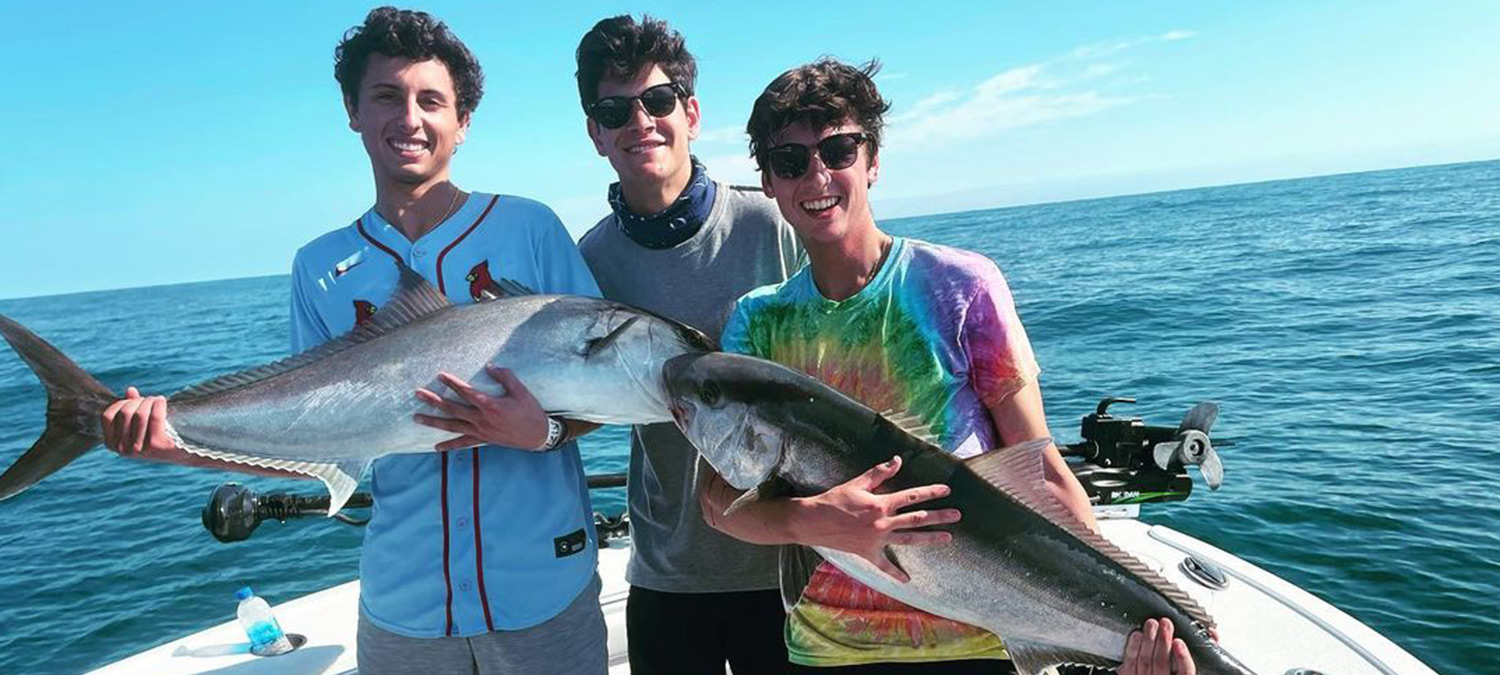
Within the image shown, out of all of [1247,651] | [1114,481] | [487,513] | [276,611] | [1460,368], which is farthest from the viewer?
[1460,368]

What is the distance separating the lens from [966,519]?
7.79 feet

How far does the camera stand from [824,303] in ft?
9.24

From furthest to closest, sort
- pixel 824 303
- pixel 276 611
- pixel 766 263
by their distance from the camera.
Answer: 1. pixel 276 611
2. pixel 766 263
3. pixel 824 303

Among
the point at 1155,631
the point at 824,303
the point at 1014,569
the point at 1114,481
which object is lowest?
the point at 1114,481

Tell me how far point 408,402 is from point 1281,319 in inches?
901

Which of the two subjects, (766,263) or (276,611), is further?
(276,611)

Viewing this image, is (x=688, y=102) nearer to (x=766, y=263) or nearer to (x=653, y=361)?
(x=766, y=263)

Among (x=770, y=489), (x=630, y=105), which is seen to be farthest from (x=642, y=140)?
(x=770, y=489)

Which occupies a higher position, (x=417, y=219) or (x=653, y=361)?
Answer: (x=417, y=219)

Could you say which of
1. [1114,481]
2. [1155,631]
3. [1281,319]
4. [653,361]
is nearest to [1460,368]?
[1281,319]

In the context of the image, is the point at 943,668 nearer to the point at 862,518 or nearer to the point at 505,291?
the point at 862,518

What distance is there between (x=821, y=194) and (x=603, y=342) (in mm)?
863

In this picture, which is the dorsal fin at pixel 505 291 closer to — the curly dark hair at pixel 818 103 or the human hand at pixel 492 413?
the human hand at pixel 492 413

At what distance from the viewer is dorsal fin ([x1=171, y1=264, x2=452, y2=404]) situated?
2.81 m
